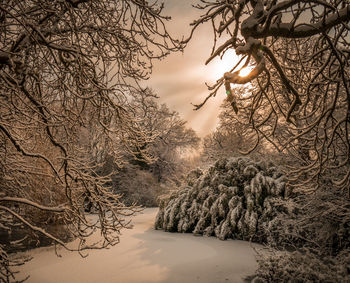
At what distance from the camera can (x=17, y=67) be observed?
86.4 inches

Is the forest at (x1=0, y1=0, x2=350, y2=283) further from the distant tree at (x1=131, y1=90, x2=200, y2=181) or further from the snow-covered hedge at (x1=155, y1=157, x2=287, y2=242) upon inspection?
the distant tree at (x1=131, y1=90, x2=200, y2=181)

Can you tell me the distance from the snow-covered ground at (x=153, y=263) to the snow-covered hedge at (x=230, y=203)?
436mm

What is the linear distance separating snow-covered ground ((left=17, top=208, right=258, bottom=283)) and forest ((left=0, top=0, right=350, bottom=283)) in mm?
240

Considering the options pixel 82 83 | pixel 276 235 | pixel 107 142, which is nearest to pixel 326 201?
pixel 276 235

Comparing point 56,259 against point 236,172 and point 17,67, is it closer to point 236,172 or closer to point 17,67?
point 17,67

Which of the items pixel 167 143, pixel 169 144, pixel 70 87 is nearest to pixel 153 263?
pixel 167 143

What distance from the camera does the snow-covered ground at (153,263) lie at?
11.9 ft

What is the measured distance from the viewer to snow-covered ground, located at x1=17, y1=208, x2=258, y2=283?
3.62m

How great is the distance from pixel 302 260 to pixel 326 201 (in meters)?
1.20

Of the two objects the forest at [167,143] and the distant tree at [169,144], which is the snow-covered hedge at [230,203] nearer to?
the forest at [167,143]

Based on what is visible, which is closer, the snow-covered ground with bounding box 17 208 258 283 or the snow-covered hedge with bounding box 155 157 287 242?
the snow-covered ground with bounding box 17 208 258 283

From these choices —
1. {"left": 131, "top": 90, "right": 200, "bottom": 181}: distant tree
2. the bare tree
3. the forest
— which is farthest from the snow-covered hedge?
{"left": 131, "top": 90, "right": 200, "bottom": 181}: distant tree

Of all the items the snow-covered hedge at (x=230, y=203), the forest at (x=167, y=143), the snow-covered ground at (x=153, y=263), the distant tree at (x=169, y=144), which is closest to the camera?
the forest at (x=167, y=143)

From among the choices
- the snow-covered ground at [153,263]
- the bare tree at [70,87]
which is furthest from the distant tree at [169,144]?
the bare tree at [70,87]
